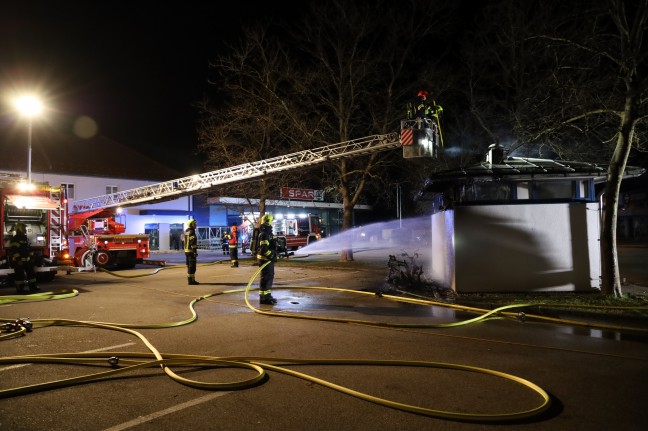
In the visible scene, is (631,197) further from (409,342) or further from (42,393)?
(42,393)

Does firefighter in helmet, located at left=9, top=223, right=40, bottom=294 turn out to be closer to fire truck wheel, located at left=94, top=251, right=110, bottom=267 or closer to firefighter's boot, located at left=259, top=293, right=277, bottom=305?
firefighter's boot, located at left=259, top=293, right=277, bottom=305

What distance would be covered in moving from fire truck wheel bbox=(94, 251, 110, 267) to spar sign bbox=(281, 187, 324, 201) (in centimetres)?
1858

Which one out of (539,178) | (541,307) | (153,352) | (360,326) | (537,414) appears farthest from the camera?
(539,178)

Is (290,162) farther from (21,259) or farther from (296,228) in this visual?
(296,228)

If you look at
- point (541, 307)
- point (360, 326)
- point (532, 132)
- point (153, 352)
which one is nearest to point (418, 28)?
point (532, 132)

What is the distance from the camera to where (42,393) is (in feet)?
14.8

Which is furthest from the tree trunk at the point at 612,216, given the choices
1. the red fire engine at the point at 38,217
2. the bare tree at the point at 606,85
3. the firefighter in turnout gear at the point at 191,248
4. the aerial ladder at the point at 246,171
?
the red fire engine at the point at 38,217

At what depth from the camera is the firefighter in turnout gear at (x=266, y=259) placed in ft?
31.9

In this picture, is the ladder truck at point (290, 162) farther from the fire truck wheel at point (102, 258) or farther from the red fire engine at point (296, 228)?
the red fire engine at point (296, 228)

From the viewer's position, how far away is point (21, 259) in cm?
1095

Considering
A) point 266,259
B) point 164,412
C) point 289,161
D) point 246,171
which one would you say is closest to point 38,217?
point 246,171

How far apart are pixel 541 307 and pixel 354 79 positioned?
1428cm

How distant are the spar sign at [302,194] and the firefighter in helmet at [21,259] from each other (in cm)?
2488

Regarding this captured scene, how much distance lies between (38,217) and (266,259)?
8.91m
